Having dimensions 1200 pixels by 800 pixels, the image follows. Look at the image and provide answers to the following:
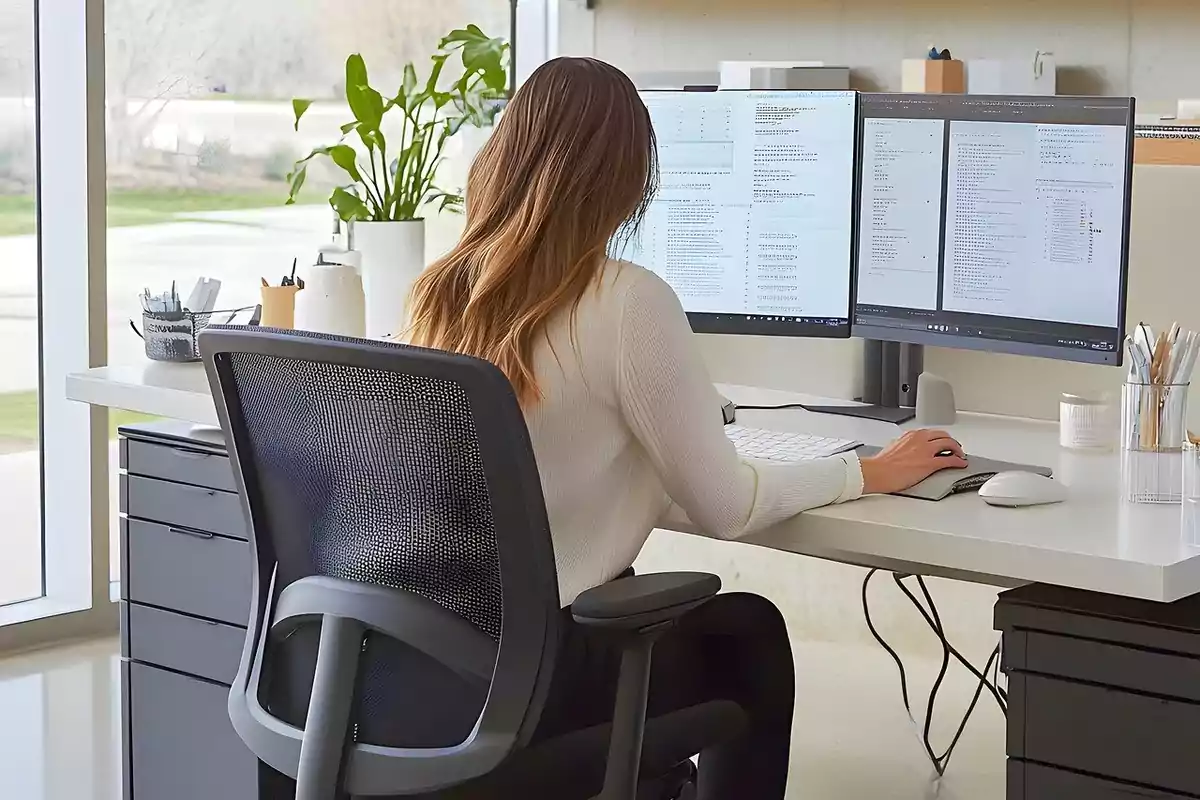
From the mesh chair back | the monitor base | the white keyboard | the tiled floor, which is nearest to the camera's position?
the mesh chair back

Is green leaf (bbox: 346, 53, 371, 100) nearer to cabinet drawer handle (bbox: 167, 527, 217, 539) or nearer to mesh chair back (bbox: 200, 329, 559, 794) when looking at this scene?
cabinet drawer handle (bbox: 167, 527, 217, 539)

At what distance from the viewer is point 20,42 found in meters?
3.66

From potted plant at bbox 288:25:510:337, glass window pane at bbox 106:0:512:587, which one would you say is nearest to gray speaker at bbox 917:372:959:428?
potted plant at bbox 288:25:510:337

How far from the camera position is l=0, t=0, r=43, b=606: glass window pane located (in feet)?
12.0

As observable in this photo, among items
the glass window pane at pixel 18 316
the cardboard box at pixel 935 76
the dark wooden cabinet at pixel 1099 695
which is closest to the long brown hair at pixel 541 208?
the dark wooden cabinet at pixel 1099 695

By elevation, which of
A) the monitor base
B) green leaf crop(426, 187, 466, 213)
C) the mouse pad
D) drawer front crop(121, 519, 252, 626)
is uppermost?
green leaf crop(426, 187, 466, 213)

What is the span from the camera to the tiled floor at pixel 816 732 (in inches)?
112

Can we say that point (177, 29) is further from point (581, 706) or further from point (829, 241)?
point (581, 706)

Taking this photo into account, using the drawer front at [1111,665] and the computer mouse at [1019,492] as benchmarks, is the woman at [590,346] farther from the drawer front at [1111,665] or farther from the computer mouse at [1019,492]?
the drawer front at [1111,665]

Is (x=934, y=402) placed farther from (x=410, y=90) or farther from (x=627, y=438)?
(x=410, y=90)

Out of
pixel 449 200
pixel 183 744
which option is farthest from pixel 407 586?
pixel 449 200

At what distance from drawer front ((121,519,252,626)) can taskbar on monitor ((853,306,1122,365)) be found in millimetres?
1021

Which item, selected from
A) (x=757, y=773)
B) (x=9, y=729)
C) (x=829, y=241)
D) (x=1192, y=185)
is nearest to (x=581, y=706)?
(x=757, y=773)

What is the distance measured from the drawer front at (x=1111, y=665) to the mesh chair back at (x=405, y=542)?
53 cm
